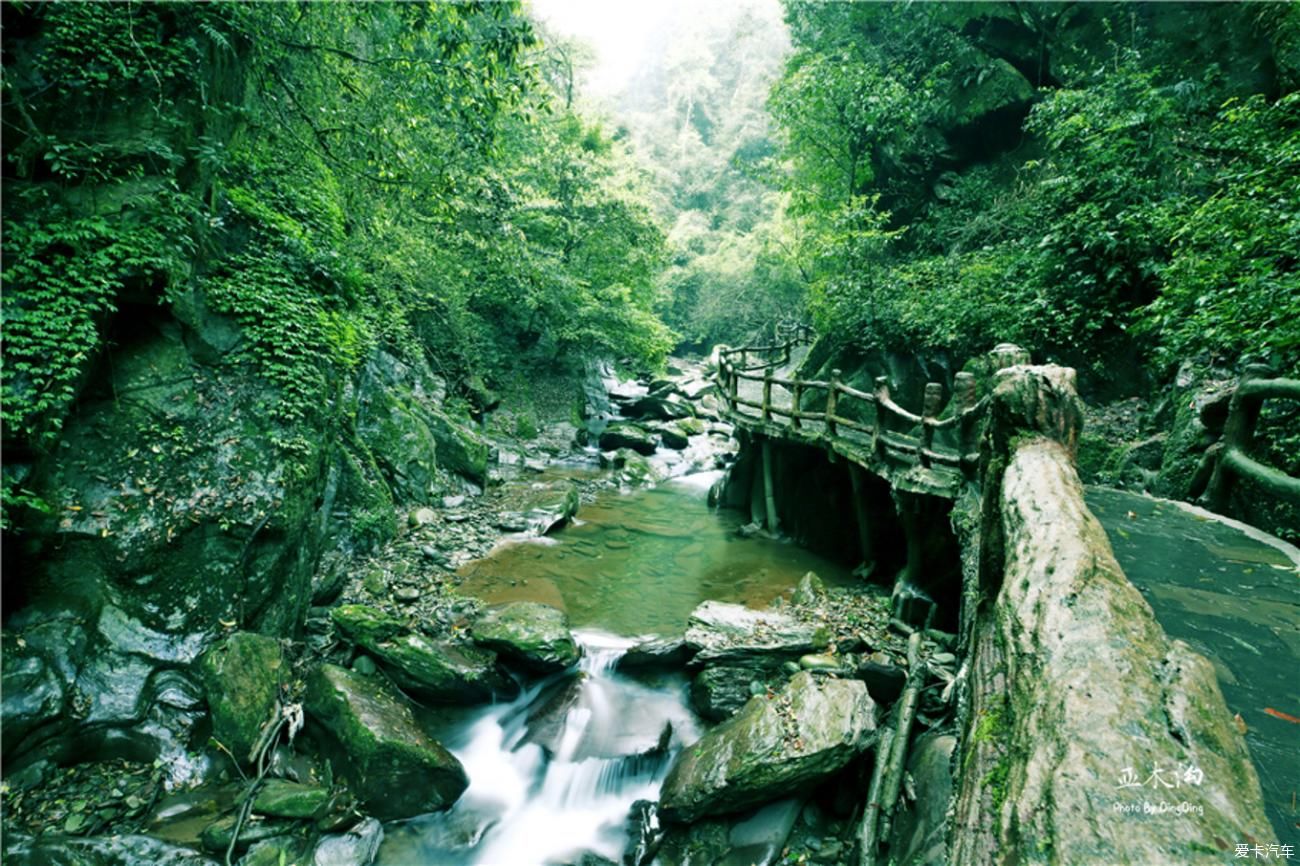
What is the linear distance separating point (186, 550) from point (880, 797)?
6242 mm

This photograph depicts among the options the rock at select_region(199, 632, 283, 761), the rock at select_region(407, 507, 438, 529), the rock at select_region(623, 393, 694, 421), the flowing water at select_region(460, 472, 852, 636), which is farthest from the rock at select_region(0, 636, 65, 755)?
the rock at select_region(623, 393, 694, 421)

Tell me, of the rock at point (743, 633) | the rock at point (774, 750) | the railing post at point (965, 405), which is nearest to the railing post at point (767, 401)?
the rock at point (743, 633)

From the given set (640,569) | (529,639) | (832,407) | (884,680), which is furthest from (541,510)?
(884,680)

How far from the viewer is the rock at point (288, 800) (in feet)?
14.4

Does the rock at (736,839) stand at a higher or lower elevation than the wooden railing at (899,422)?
lower

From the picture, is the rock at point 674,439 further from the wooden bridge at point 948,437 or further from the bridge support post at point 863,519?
the bridge support post at point 863,519

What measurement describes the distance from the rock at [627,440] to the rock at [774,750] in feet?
40.5

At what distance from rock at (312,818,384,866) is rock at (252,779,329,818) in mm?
270

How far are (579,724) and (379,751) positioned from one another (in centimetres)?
198

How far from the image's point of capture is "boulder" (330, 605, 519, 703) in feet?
18.9

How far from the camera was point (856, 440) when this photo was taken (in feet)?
29.5

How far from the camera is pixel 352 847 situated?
4.43 metres

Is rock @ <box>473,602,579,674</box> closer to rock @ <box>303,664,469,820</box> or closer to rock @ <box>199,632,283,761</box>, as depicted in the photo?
rock @ <box>303,664,469,820</box>

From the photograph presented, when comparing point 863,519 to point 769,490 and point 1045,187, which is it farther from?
point 1045,187
